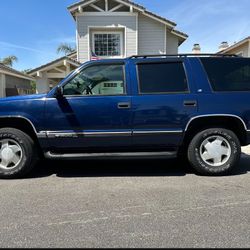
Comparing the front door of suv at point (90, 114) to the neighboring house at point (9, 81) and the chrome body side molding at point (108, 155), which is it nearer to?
the chrome body side molding at point (108, 155)

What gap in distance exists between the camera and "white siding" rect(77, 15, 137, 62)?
15.8 meters

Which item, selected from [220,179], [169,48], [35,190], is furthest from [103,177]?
[169,48]

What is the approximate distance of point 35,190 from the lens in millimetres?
4906

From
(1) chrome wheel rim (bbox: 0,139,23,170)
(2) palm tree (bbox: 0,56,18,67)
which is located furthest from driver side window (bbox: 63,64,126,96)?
(2) palm tree (bbox: 0,56,18,67)

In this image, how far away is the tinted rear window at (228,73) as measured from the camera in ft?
18.1

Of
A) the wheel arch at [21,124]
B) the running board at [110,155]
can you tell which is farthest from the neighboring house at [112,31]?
the running board at [110,155]

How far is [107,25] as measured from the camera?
15.9m

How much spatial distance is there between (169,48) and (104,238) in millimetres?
15011

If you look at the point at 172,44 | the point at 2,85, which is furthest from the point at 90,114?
the point at 2,85

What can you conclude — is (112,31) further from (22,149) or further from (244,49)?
(22,149)

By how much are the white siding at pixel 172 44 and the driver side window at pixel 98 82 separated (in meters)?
12.1

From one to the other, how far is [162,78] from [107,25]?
11274 millimetres

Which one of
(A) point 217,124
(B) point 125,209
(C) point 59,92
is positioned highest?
(C) point 59,92

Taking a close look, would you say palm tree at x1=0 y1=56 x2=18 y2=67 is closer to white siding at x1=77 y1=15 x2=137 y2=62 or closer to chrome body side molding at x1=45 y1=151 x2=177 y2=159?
white siding at x1=77 y1=15 x2=137 y2=62
